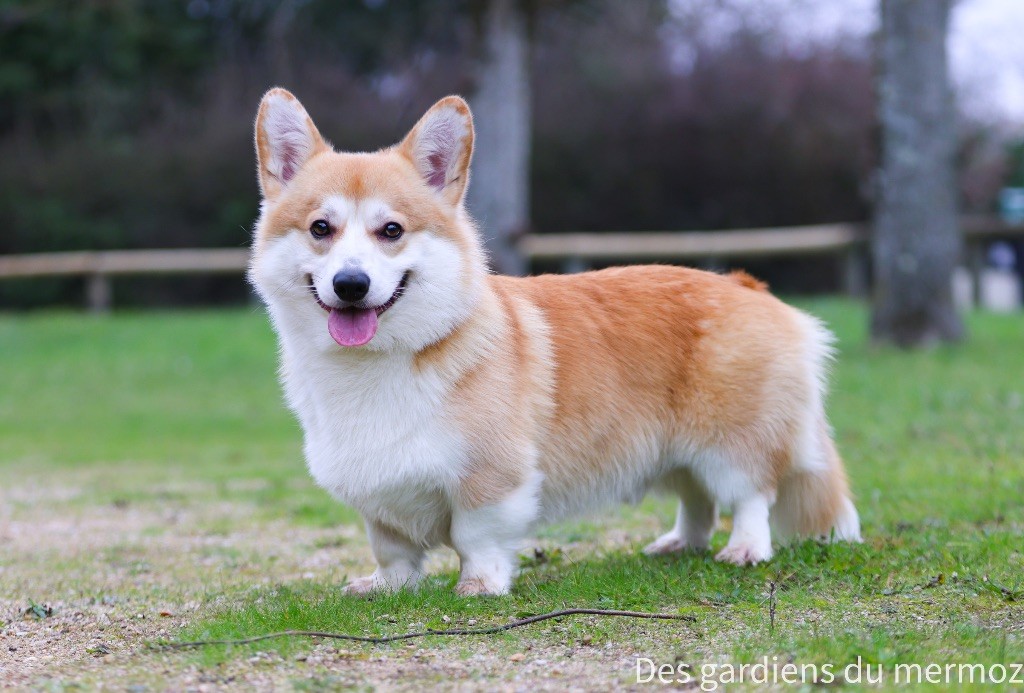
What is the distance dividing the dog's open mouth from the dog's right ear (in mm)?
644

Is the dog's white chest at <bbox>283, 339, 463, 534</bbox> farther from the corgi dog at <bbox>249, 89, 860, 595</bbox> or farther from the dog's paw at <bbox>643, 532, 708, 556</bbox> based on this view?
the dog's paw at <bbox>643, 532, 708, 556</bbox>

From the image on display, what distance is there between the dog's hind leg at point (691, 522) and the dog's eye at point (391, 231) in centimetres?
181

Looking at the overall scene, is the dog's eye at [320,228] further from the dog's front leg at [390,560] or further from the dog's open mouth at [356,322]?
the dog's front leg at [390,560]

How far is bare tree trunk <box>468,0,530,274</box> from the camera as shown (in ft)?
46.6

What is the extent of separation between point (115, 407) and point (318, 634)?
9780 mm

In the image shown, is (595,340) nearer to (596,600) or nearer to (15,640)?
(596,600)

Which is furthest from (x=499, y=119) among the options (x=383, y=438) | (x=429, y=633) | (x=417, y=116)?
(x=429, y=633)

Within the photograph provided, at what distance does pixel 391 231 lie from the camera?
4523 mm

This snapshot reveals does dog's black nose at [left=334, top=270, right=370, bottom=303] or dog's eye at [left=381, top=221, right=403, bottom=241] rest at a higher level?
dog's eye at [left=381, top=221, right=403, bottom=241]

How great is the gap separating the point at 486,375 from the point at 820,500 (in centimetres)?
171

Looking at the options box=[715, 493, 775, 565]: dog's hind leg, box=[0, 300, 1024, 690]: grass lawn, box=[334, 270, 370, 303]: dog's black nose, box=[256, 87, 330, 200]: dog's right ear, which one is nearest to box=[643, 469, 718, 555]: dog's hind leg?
box=[0, 300, 1024, 690]: grass lawn

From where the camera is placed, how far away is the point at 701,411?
202 inches

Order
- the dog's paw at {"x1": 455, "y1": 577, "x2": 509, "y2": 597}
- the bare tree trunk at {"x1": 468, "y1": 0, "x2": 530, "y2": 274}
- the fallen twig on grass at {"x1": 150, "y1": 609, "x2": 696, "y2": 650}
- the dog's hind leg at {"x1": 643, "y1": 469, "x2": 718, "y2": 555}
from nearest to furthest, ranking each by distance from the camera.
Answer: the fallen twig on grass at {"x1": 150, "y1": 609, "x2": 696, "y2": 650} → the dog's paw at {"x1": 455, "y1": 577, "x2": 509, "y2": 597} → the dog's hind leg at {"x1": 643, "y1": 469, "x2": 718, "y2": 555} → the bare tree trunk at {"x1": 468, "y1": 0, "x2": 530, "y2": 274}

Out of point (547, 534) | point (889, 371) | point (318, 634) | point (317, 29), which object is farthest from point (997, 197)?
point (318, 634)
